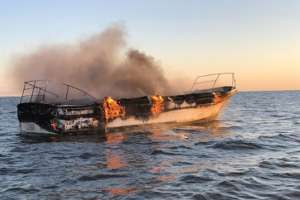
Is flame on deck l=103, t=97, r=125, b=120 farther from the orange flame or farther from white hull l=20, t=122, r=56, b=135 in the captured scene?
the orange flame

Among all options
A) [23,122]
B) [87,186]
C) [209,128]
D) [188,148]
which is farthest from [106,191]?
[209,128]

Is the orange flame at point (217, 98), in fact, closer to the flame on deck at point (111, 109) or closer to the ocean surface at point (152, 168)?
the ocean surface at point (152, 168)

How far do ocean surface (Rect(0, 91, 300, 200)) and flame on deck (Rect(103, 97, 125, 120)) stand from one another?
1.90 m

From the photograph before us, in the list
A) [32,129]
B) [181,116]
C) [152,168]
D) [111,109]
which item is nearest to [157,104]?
[181,116]

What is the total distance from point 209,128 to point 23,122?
1167 centimetres

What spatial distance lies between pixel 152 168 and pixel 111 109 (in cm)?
972

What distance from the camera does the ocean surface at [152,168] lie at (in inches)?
387

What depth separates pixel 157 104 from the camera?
23594mm

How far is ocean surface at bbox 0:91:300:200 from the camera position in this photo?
387 inches

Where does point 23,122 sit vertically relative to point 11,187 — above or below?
above

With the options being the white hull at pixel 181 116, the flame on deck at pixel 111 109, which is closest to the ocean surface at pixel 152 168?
the flame on deck at pixel 111 109

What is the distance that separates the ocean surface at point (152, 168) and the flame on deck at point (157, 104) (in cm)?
328

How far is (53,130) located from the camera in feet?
68.0

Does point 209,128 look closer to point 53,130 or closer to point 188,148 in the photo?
point 188,148
